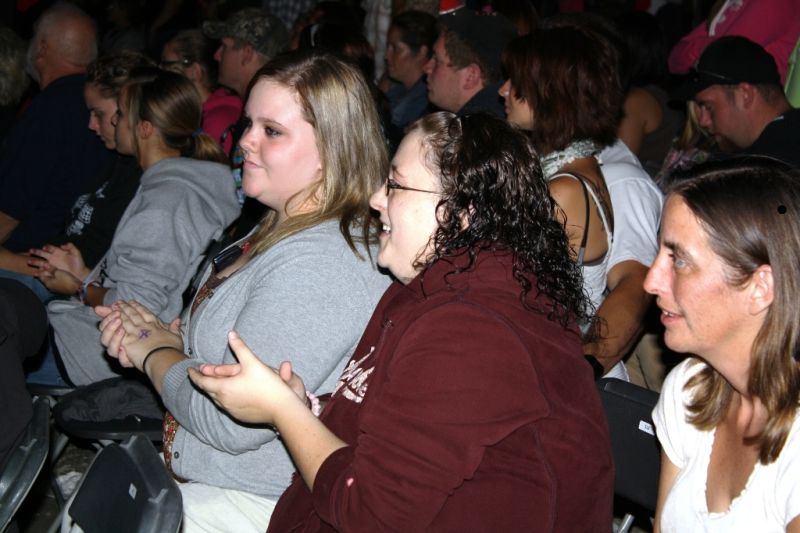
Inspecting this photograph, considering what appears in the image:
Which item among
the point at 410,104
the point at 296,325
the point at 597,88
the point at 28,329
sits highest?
the point at 597,88

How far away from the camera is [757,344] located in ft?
5.54

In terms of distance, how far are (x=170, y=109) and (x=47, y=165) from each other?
1.21m

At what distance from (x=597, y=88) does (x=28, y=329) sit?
1.94m

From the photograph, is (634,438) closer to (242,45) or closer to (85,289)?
(85,289)

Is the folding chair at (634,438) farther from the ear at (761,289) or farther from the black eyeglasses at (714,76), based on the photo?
the black eyeglasses at (714,76)

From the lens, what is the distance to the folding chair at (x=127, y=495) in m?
1.81

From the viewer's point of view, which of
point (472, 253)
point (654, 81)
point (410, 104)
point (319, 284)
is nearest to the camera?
point (472, 253)

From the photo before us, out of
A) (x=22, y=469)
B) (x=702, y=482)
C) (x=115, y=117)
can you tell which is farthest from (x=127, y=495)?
(x=115, y=117)

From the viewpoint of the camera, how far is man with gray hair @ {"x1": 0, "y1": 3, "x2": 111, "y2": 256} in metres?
4.50

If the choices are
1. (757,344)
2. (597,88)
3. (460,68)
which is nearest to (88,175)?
(460,68)

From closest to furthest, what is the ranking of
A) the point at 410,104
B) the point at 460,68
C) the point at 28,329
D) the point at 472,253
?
1. the point at 472,253
2. the point at 28,329
3. the point at 460,68
4. the point at 410,104

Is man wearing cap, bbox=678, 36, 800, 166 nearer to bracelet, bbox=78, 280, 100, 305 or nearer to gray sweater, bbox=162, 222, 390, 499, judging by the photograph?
gray sweater, bbox=162, 222, 390, 499

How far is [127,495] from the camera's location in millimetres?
1980

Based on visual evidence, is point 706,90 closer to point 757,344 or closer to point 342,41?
point 342,41
